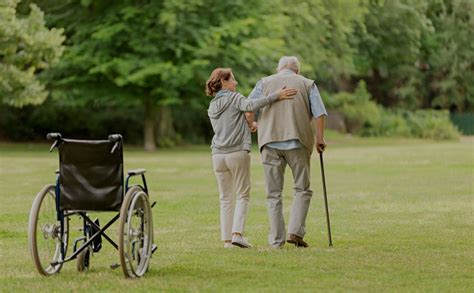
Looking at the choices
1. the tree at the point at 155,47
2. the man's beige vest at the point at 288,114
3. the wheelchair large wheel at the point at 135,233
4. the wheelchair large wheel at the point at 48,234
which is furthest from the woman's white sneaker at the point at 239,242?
the tree at the point at 155,47

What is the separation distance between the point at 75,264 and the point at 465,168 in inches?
781

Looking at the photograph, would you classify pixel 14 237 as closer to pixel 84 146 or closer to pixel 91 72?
pixel 84 146

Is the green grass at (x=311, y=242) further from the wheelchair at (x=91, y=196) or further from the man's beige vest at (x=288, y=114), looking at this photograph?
the man's beige vest at (x=288, y=114)

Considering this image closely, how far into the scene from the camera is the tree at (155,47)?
1745 inches

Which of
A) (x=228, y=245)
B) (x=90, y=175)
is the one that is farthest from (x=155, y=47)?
(x=90, y=175)

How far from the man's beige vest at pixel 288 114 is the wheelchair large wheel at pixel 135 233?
9.13ft

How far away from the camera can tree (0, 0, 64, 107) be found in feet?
128

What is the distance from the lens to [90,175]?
35.5 feet

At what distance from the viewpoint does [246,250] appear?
42.8ft

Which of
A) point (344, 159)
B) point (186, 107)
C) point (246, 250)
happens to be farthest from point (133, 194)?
point (186, 107)

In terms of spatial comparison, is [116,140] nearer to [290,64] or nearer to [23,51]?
[290,64]

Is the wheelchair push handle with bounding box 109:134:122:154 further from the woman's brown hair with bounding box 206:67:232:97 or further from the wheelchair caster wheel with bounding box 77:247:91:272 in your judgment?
the woman's brown hair with bounding box 206:67:232:97

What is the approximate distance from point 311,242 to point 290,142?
1.33m

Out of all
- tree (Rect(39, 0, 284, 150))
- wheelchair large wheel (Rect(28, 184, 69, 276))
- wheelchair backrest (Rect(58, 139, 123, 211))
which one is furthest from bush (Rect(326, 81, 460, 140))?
wheelchair backrest (Rect(58, 139, 123, 211))
